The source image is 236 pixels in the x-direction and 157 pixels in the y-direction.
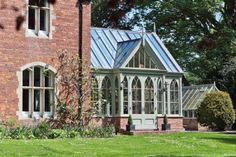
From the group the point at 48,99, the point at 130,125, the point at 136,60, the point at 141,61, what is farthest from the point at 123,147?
the point at 141,61

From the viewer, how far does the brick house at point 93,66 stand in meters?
19.6

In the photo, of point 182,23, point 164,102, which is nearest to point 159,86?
point 164,102

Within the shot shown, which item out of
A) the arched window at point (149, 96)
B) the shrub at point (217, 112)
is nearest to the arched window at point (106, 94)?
the arched window at point (149, 96)

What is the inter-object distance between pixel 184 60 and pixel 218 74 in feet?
9.61

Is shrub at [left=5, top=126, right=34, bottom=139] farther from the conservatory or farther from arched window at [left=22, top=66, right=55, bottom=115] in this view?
the conservatory

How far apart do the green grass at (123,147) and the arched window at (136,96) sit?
5.31 m

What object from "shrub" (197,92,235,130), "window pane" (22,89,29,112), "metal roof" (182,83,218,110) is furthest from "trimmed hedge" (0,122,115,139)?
"metal roof" (182,83,218,110)

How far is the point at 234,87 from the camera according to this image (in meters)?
35.8

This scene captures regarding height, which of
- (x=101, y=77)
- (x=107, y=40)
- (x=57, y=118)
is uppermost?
(x=107, y=40)

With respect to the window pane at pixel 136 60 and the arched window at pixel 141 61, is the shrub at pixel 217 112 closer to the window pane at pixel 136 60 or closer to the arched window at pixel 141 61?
the arched window at pixel 141 61

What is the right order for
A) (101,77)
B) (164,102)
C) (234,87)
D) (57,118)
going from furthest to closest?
(234,87)
(164,102)
(101,77)
(57,118)

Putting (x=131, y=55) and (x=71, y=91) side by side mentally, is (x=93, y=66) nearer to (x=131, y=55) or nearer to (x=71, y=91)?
(x=131, y=55)

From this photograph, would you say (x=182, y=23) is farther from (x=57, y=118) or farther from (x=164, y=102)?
(x=57, y=118)

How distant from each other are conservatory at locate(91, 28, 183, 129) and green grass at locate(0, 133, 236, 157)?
515cm
